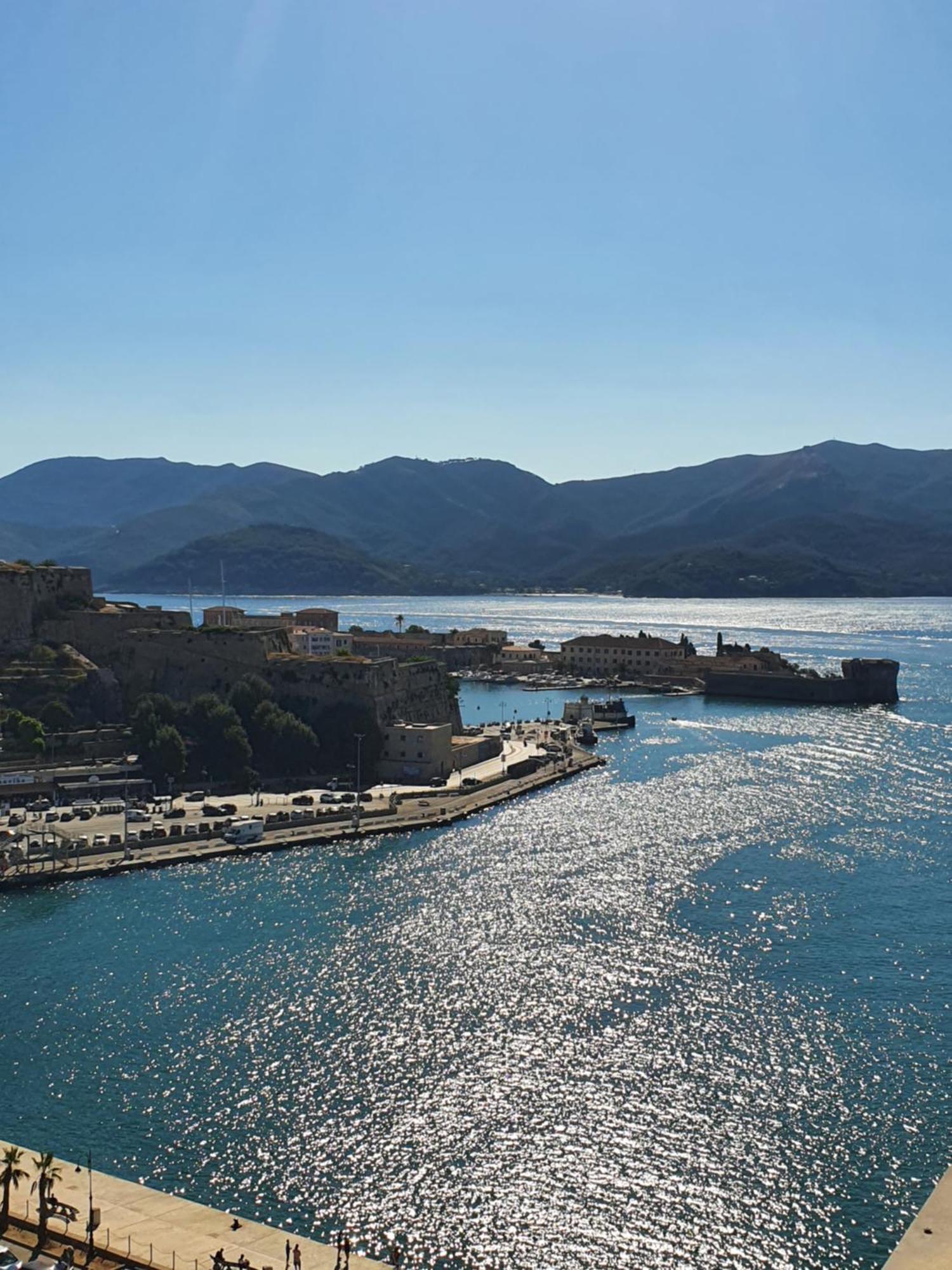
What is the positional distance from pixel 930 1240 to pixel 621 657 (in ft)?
321

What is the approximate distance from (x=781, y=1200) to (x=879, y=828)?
30566 millimetres

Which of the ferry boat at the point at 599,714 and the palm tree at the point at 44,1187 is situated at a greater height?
the ferry boat at the point at 599,714

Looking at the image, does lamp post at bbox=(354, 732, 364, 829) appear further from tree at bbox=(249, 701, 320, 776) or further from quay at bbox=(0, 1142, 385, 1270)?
quay at bbox=(0, 1142, 385, 1270)

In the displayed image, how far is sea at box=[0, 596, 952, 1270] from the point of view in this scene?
20.9m

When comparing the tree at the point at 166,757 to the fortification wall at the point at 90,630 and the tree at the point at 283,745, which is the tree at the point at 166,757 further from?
the fortification wall at the point at 90,630

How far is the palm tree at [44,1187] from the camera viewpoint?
18328mm

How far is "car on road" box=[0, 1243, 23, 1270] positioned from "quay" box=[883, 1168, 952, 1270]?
12.6 metres

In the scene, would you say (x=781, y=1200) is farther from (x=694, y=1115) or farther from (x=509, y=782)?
(x=509, y=782)

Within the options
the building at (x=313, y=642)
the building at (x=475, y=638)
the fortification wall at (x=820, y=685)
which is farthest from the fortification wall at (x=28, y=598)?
the building at (x=475, y=638)

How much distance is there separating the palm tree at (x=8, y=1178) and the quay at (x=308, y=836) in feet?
68.9

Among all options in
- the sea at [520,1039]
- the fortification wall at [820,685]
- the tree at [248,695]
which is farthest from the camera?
the fortification wall at [820,685]

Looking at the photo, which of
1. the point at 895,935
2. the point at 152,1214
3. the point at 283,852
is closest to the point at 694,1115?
the point at 152,1214

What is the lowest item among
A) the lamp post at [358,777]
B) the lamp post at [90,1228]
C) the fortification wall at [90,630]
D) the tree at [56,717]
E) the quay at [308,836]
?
the lamp post at [90,1228]

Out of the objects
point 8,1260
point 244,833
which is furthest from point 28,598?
point 8,1260
